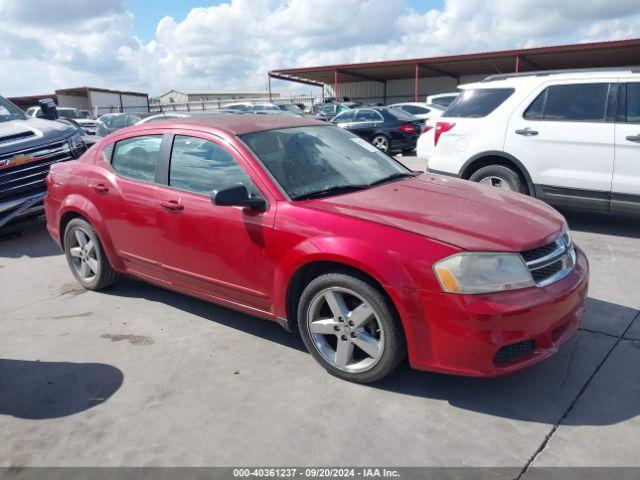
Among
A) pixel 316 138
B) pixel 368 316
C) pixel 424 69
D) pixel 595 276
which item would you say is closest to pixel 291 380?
pixel 368 316

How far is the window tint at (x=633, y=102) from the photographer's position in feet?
18.3

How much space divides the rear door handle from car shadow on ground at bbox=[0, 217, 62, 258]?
2.34m

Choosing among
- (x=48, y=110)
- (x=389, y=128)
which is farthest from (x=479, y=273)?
(x=389, y=128)

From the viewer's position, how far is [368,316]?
9.98 feet

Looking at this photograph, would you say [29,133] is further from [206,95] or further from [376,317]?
[206,95]

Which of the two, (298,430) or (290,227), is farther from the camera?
(290,227)

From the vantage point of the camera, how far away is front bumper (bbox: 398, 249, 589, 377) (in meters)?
2.72

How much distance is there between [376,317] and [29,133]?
6261mm

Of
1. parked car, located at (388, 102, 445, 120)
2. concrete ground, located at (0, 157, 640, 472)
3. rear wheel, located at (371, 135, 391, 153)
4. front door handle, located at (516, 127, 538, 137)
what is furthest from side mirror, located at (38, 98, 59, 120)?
parked car, located at (388, 102, 445, 120)

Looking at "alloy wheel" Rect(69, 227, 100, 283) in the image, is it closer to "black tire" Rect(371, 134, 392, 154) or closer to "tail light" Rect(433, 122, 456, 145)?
"tail light" Rect(433, 122, 456, 145)

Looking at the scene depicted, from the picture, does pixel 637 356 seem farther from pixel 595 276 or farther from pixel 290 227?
pixel 290 227

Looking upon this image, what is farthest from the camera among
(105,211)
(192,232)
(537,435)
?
(105,211)

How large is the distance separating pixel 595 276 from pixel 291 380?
305cm

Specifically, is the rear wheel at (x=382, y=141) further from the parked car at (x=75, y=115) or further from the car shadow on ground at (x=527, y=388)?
the parked car at (x=75, y=115)
